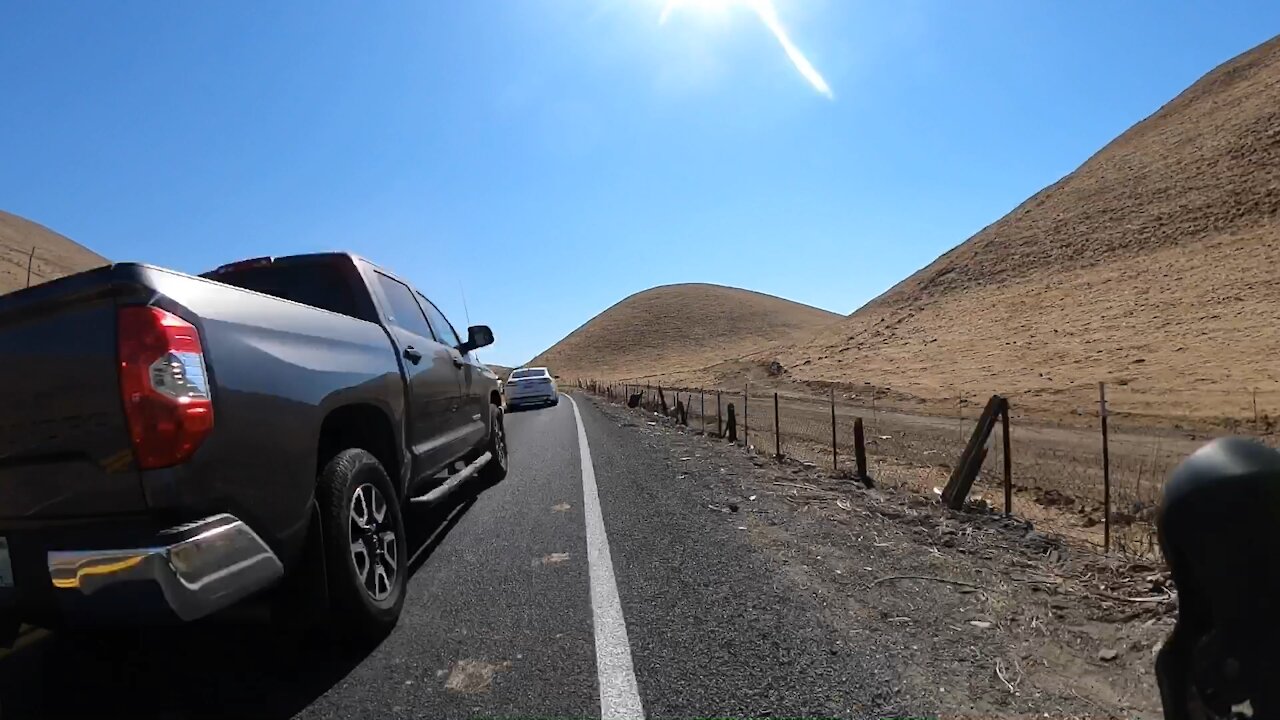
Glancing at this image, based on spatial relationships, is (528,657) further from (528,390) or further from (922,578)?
(528,390)

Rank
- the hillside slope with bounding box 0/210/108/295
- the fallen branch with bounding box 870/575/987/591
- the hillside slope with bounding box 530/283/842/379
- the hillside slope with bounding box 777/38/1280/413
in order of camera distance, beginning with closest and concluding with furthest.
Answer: the fallen branch with bounding box 870/575/987/591
the hillside slope with bounding box 777/38/1280/413
the hillside slope with bounding box 0/210/108/295
the hillside slope with bounding box 530/283/842/379

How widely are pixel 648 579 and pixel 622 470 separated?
5.14 meters

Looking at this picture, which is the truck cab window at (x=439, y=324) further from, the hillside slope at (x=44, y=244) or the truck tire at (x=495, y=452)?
the hillside slope at (x=44, y=244)

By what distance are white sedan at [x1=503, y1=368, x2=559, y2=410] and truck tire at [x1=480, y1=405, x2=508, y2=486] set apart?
18458 millimetres

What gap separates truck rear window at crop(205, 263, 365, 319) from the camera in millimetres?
5367

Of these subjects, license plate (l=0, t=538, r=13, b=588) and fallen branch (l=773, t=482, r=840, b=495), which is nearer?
license plate (l=0, t=538, r=13, b=588)

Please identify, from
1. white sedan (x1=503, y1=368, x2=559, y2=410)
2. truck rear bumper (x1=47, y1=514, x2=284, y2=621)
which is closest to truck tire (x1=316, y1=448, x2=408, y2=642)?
truck rear bumper (x1=47, y1=514, x2=284, y2=621)

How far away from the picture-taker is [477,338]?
7.38 meters

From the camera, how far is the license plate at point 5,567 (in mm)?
2729

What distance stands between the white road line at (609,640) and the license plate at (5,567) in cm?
220

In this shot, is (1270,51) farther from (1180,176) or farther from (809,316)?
(809,316)

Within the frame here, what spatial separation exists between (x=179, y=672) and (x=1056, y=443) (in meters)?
14.7

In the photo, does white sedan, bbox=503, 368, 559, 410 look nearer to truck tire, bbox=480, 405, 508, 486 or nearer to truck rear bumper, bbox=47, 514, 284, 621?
truck tire, bbox=480, 405, 508, 486

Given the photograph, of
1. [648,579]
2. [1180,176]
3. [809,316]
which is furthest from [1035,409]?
[809,316]
